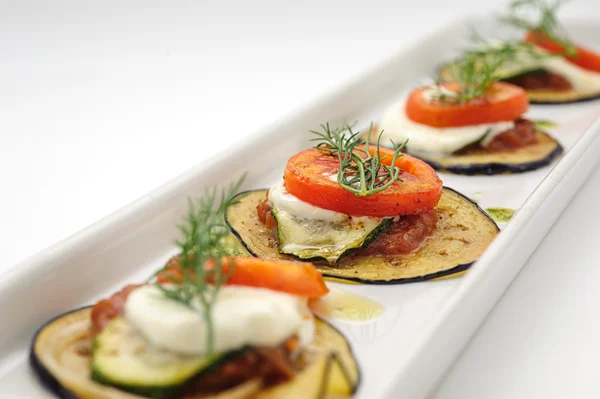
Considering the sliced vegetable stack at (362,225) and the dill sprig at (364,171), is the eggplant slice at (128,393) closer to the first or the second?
the sliced vegetable stack at (362,225)

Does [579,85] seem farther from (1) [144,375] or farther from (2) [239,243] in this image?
(1) [144,375]

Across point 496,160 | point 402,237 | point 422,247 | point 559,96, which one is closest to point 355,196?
point 402,237

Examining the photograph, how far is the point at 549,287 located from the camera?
4203 millimetres

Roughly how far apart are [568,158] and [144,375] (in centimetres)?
266

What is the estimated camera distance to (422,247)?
13.7ft

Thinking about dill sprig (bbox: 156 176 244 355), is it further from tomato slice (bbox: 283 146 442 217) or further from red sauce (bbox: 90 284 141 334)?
tomato slice (bbox: 283 146 442 217)

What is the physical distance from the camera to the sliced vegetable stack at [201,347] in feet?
9.46

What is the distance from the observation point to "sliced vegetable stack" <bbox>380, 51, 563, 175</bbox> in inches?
203

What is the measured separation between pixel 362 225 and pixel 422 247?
342 millimetres

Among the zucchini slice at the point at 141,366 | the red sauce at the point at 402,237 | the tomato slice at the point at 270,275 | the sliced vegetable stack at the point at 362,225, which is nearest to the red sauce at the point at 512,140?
the sliced vegetable stack at the point at 362,225

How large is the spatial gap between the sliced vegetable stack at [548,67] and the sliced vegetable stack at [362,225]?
2483 mm

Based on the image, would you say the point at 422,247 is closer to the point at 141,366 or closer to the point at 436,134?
the point at 436,134

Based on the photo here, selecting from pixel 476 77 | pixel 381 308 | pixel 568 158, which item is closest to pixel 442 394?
pixel 381 308

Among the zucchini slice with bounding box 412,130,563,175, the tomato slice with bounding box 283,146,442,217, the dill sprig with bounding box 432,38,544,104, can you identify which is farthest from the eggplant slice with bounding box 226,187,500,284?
the dill sprig with bounding box 432,38,544,104
